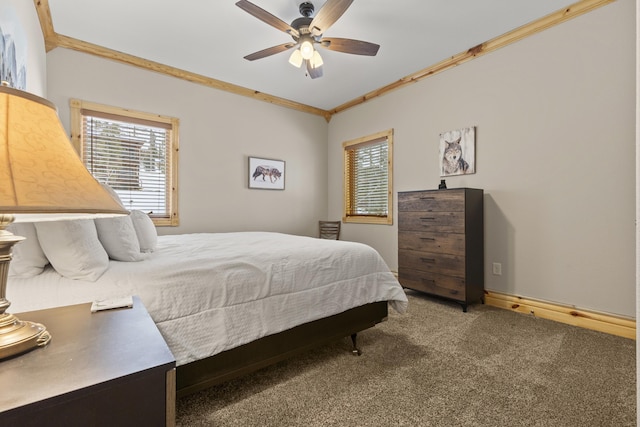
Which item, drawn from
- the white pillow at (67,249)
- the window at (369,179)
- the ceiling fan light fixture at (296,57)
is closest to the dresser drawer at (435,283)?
the window at (369,179)

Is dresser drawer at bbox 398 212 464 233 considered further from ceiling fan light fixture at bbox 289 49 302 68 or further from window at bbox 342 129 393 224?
ceiling fan light fixture at bbox 289 49 302 68

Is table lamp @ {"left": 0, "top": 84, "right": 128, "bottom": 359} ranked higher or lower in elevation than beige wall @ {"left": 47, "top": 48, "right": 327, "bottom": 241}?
lower

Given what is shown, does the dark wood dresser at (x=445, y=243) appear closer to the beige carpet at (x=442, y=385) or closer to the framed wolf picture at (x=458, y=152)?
the framed wolf picture at (x=458, y=152)

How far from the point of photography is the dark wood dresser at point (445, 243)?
2955 mm

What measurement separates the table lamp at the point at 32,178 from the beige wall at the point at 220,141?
3.10 m

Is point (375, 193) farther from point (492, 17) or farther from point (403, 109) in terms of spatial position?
point (492, 17)

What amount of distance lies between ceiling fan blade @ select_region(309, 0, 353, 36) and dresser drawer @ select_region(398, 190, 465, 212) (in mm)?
1896

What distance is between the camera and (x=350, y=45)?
2.69m

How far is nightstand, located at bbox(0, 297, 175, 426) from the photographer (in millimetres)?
562

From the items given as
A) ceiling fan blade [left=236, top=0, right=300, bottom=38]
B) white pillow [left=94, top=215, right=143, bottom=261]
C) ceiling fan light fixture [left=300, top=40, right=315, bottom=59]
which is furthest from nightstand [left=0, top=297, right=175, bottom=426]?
Result: ceiling fan light fixture [left=300, top=40, right=315, bottom=59]

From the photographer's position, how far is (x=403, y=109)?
4.04 meters

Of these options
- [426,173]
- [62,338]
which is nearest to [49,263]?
[62,338]

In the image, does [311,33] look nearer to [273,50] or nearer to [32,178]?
[273,50]

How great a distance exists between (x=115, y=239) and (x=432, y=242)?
9.22ft
